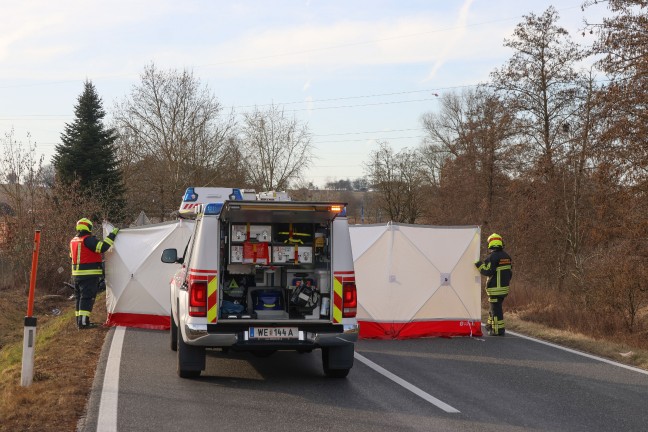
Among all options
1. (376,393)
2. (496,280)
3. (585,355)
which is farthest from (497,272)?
(376,393)

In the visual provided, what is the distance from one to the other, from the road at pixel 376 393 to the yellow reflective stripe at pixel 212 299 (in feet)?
2.55

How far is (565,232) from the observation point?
1107 inches

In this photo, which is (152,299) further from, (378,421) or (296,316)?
(378,421)

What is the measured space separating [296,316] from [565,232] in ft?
70.9

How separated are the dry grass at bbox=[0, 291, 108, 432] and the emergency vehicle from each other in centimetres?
133

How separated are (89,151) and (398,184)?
26.6 m

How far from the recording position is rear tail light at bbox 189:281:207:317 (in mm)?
8102

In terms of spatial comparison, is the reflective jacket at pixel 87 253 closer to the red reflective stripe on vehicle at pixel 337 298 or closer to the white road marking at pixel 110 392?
the white road marking at pixel 110 392

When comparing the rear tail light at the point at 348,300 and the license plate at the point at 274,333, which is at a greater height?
the rear tail light at the point at 348,300

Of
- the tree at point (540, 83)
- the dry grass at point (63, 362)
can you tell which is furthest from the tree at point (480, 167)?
the dry grass at point (63, 362)

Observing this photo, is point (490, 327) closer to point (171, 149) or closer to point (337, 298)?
point (337, 298)

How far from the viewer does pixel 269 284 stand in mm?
9195

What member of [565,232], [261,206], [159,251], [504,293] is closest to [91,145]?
[565,232]

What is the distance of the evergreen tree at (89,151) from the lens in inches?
1722
